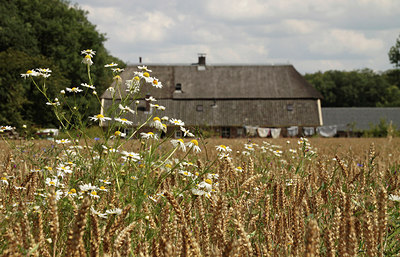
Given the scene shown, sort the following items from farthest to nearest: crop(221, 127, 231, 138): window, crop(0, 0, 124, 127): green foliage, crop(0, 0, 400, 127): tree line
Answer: crop(221, 127, 231, 138): window < crop(0, 0, 124, 127): green foliage < crop(0, 0, 400, 127): tree line

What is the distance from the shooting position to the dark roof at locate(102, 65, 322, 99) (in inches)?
1741

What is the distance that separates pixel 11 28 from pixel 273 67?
27.5 metres

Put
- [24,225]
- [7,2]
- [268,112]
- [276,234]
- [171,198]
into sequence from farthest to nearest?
[268,112]
[7,2]
[276,234]
[171,198]
[24,225]

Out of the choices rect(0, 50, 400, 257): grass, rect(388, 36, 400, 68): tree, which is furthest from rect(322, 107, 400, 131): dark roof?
rect(0, 50, 400, 257): grass

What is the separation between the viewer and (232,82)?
150ft

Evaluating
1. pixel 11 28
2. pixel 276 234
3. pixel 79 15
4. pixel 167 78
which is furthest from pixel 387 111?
pixel 276 234

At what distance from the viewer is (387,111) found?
61.1 m

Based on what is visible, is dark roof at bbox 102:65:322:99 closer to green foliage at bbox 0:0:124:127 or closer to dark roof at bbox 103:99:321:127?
dark roof at bbox 103:99:321:127

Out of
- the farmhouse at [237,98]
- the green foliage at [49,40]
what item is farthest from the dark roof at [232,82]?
the green foliage at [49,40]

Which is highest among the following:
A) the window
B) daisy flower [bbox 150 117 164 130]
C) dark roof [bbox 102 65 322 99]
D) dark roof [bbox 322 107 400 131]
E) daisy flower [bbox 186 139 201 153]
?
dark roof [bbox 102 65 322 99]

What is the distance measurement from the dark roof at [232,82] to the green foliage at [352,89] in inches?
1311

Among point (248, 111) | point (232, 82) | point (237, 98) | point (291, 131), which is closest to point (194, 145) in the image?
point (291, 131)

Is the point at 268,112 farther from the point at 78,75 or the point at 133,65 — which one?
the point at 78,75

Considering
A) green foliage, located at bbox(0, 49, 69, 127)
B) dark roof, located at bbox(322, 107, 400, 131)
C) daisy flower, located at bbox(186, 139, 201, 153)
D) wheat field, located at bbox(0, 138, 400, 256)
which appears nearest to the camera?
Answer: wheat field, located at bbox(0, 138, 400, 256)
